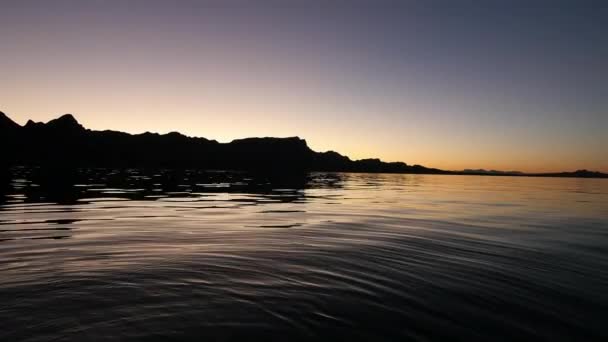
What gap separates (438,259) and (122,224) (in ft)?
44.5

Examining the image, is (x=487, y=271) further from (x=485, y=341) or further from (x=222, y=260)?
(x=222, y=260)

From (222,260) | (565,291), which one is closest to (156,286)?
(222,260)

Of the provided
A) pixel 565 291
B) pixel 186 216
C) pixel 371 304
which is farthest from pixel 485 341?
pixel 186 216

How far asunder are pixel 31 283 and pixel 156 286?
2.63 m

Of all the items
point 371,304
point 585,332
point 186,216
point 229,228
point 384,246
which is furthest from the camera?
point 186,216

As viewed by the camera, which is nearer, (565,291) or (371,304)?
(371,304)

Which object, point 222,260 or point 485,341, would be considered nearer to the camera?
point 485,341

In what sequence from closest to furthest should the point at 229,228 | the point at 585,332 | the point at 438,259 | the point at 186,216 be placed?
the point at 585,332
the point at 438,259
the point at 229,228
the point at 186,216

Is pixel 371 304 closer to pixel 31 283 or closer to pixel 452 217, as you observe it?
pixel 31 283

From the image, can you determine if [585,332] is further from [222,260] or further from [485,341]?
[222,260]

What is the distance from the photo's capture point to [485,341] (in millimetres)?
5203

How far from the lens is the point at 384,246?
12195 mm

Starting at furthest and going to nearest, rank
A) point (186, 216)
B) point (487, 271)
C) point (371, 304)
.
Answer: point (186, 216), point (487, 271), point (371, 304)

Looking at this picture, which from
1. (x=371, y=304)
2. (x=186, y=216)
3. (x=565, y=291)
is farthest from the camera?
(x=186, y=216)
